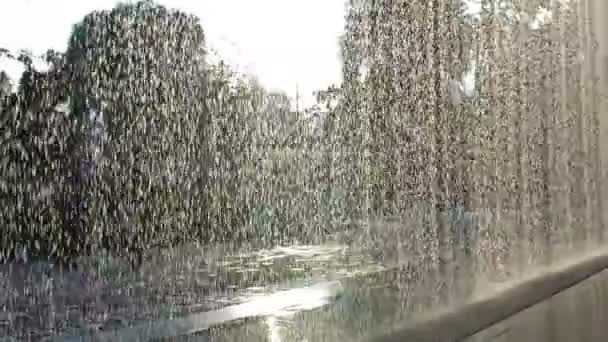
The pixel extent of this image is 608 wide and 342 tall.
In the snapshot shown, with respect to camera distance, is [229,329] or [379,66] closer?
[229,329]

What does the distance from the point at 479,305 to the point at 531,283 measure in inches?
23.2

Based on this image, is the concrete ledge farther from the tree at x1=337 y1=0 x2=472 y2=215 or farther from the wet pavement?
the tree at x1=337 y1=0 x2=472 y2=215

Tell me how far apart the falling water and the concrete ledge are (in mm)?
63

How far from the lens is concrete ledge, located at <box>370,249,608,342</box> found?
232cm

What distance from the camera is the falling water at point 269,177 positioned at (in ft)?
5.32

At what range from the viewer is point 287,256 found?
2.29m

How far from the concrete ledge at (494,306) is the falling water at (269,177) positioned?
6 cm

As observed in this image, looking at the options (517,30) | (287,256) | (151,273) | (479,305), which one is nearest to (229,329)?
(151,273)

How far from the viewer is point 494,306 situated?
8.73 feet

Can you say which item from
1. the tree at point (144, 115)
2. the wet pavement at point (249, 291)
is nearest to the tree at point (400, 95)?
the wet pavement at point (249, 291)

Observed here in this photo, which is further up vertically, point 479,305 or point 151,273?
point 151,273

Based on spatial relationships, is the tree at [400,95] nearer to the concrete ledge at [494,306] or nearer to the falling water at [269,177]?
the falling water at [269,177]

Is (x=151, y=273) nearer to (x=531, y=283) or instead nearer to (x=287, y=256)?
(x=287, y=256)

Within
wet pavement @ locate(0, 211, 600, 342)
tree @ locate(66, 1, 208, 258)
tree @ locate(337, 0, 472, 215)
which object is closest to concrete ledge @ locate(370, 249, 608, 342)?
wet pavement @ locate(0, 211, 600, 342)
